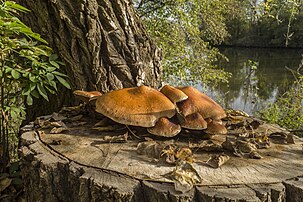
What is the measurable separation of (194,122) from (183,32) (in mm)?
7516

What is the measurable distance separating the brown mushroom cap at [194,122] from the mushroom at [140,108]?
0.08m

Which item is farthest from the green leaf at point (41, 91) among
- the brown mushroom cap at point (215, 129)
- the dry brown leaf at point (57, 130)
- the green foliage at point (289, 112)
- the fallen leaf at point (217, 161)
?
the green foliage at point (289, 112)

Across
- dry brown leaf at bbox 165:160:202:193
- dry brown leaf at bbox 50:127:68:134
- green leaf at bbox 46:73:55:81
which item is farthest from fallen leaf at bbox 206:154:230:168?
green leaf at bbox 46:73:55:81

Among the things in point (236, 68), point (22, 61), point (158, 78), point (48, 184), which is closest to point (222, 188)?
point (48, 184)

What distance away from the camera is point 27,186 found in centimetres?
187

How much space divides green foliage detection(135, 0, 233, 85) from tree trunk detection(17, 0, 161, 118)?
5.64 metres

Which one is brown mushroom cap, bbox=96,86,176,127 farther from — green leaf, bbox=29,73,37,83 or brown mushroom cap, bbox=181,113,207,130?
green leaf, bbox=29,73,37,83

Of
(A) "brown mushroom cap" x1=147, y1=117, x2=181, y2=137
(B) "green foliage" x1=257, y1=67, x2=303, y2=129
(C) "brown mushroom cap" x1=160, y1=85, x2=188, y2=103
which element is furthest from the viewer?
(B) "green foliage" x1=257, y1=67, x2=303, y2=129

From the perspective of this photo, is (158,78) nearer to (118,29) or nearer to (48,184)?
(118,29)

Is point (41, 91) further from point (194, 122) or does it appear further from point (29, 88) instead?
point (194, 122)

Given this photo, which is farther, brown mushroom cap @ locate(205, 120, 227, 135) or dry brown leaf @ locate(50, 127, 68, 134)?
dry brown leaf @ locate(50, 127, 68, 134)

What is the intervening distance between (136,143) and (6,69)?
47.9 inches

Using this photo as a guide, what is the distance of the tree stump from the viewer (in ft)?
4.54

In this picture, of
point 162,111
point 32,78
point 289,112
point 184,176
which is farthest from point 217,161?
point 289,112
